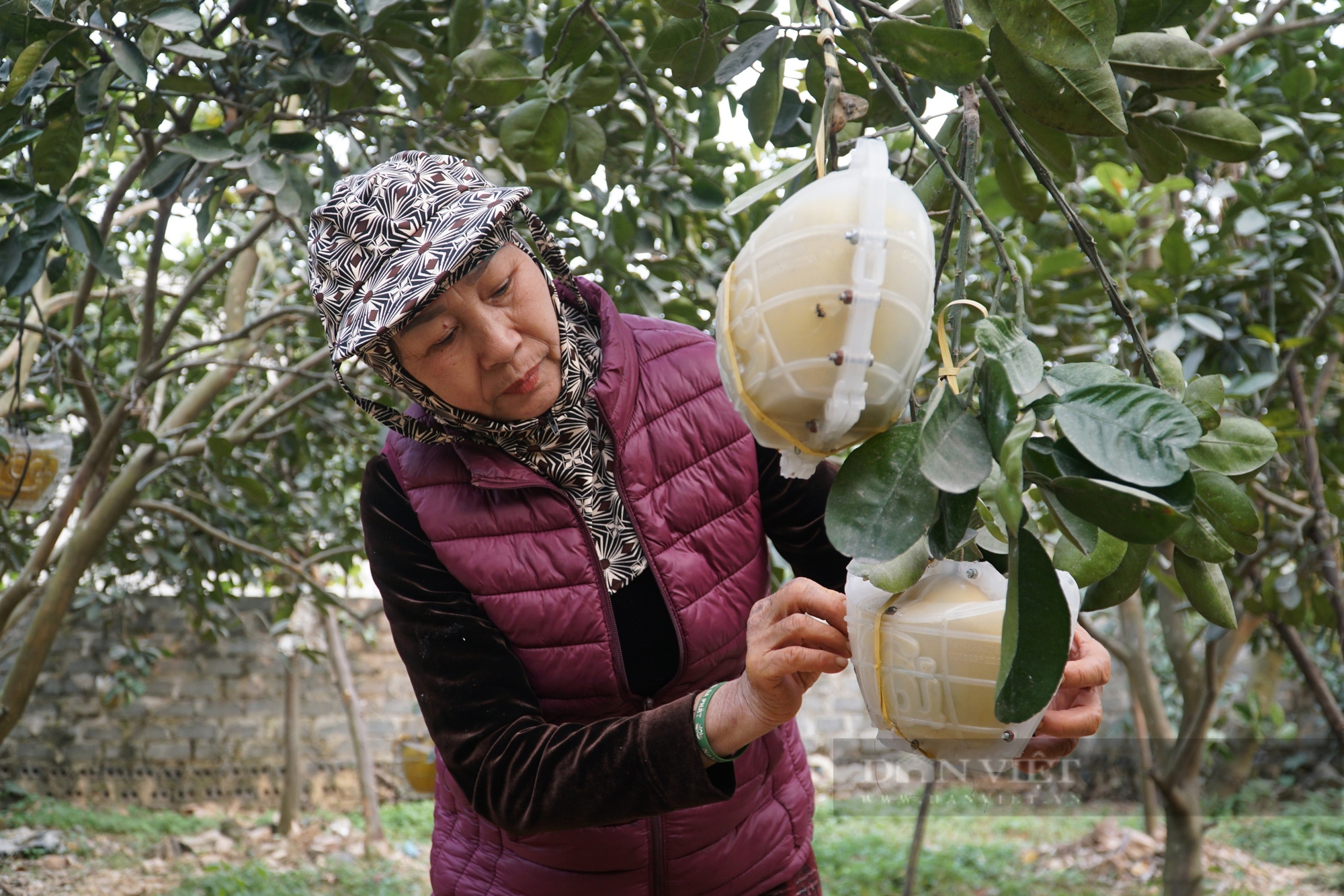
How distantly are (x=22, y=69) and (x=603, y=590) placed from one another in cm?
100

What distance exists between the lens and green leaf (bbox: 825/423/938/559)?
570 mm

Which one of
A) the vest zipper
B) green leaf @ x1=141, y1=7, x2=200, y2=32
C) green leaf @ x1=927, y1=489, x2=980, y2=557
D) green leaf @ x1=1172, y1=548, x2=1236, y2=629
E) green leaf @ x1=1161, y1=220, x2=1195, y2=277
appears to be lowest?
the vest zipper

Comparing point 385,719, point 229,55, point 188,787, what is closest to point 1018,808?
point 385,719

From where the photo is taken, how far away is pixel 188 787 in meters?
5.99

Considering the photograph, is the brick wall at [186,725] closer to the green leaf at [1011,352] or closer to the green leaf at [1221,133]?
the green leaf at [1221,133]

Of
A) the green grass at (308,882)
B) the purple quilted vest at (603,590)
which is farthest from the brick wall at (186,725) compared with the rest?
the purple quilted vest at (603,590)

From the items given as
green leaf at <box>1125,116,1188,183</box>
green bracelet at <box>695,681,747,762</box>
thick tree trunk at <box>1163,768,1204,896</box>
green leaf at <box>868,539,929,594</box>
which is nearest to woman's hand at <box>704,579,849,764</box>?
green bracelet at <box>695,681,747,762</box>

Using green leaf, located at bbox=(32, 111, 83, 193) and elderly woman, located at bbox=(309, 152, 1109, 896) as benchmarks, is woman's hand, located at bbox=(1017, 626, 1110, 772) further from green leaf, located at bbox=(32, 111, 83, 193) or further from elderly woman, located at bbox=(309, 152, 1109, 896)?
green leaf, located at bbox=(32, 111, 83, 193)

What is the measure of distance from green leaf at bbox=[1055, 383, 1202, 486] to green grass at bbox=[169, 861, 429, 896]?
14.8 ft

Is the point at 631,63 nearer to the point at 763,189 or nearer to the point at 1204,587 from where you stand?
the point at 763,189

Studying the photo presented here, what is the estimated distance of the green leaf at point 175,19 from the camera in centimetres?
141

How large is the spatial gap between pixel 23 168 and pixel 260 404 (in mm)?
1251

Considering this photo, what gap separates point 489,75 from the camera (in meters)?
1.52

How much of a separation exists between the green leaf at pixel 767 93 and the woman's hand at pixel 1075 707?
1.85 ft
